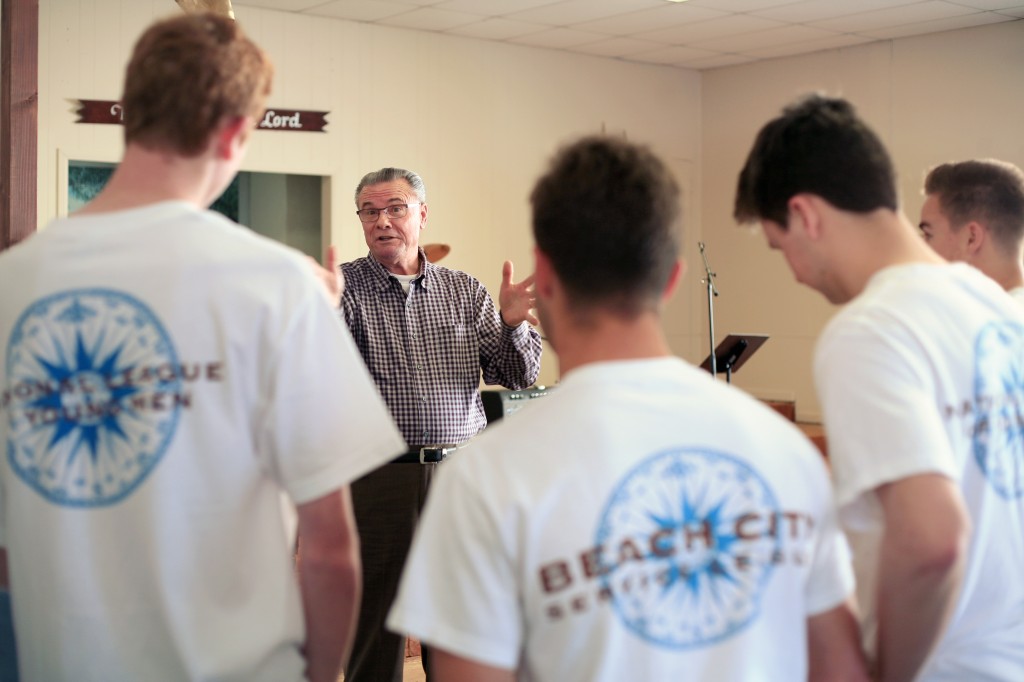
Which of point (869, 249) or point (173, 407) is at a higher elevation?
point (869, 249)

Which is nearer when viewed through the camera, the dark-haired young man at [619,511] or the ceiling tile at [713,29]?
the dark-haired young man at [619,511]

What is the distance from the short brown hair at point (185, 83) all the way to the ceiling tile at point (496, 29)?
716 cm

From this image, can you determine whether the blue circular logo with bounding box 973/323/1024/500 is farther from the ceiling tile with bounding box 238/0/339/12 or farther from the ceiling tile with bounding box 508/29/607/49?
the ceiling tile with bounding box 508/29/607/49

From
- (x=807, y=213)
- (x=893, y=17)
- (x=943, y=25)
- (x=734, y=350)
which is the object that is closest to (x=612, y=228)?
(x=807, y=213)

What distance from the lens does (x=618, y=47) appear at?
9453 millimetres

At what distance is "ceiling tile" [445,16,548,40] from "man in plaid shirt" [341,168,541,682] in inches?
199

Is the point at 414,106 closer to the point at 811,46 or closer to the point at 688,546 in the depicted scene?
the point at 811,46

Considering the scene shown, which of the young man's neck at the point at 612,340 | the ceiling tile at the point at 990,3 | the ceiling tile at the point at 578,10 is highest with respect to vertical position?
the ceiling tile at the point at 578,10

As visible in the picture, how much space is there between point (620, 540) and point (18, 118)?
266 centimetres

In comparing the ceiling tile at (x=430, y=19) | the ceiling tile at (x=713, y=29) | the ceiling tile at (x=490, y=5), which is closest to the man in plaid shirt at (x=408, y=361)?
the ceiling tile at (x=490, y=5)

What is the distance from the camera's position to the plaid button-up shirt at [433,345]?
344 centimetres

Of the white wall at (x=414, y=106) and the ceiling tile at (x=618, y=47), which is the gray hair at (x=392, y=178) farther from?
the ceiling tile at (x=618, y=47)

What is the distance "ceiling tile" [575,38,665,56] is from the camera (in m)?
9.21

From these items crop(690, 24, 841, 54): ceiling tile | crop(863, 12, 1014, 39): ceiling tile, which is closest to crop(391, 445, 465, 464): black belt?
crop(690, 24, 841, 54): ceiling tile
